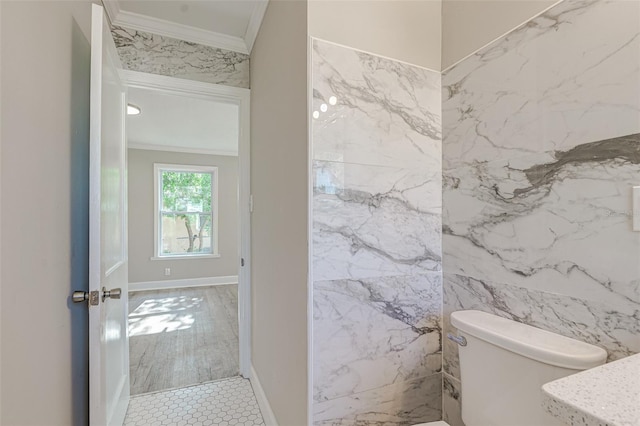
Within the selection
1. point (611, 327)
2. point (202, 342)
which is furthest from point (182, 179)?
point (611, 327)

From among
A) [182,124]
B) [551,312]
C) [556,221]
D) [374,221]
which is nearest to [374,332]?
[374,221]

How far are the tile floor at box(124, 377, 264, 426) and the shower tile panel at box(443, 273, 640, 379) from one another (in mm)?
1294

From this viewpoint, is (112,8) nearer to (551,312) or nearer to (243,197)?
(243,197)

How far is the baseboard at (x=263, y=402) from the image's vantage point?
1.61m

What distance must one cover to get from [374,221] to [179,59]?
1847mm

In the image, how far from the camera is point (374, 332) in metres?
1.20

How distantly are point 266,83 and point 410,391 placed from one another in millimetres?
1742

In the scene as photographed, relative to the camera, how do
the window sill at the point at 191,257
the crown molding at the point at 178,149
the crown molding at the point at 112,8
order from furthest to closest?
the window sill at the point at 191,257 < the crown molding at the point at 178,149 < the crown molding at the point at 112,8

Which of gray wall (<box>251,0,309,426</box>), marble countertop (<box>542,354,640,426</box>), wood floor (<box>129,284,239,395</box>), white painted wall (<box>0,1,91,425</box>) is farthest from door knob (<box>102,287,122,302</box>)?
marble countertop (<box>542,354,640,426</box>)

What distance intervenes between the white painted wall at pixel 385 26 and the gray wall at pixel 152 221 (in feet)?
15.2

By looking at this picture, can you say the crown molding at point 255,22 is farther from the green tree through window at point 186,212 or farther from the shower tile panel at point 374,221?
the green tree through window at point 186,212

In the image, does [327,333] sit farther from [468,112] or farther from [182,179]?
[182,179]

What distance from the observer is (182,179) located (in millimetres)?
5281

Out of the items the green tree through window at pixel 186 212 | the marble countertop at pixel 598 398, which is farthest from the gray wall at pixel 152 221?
the marble countertop at pixel 598 398
